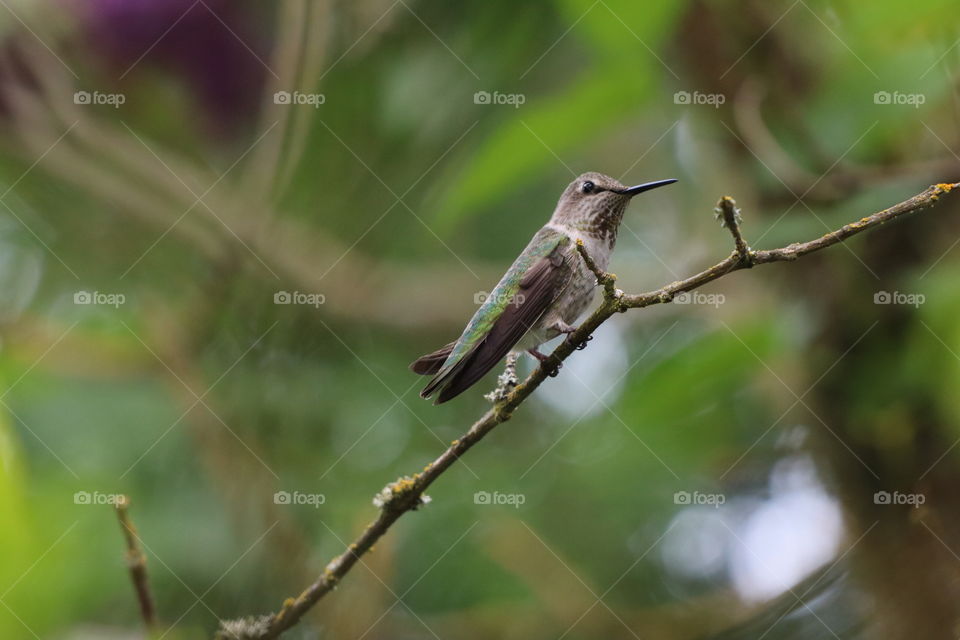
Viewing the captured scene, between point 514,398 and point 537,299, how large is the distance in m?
0.74

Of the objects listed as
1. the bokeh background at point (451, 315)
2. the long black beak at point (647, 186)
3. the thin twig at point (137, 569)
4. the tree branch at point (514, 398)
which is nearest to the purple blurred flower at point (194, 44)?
the bokeh background at point (451, 315)

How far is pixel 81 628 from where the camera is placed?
2811mm

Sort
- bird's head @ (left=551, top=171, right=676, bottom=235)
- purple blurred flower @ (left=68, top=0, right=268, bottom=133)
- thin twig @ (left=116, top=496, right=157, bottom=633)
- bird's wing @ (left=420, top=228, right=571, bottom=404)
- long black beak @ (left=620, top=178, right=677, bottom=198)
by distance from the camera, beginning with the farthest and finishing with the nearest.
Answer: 1. bird's head @ (left=551, top=171, right=676, bottom=235)
2. purple blurred flower @ (left=68, top=0, right=268, bottom=133)
3. bird's wing @ (left=420, top=228, right=571, bottom=404)
4. long black beak @ (left=620, top=178, right=677, bottom=198)
5. thin twig @ (left=116, top=496, right=157, bottom=633)

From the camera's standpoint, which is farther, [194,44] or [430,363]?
[194,44]

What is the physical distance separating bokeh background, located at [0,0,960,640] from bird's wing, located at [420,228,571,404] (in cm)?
44

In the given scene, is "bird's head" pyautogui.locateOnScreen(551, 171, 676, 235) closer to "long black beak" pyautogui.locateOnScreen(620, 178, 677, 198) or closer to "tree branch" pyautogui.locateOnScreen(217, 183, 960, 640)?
"long black beak" pyautogui.locateOnScreen(620, 178, 677, 198)

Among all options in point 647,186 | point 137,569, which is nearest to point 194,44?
point 647,186

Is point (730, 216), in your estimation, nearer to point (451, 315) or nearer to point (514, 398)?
point (514, 398)

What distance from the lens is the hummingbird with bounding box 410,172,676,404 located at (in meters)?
2.36

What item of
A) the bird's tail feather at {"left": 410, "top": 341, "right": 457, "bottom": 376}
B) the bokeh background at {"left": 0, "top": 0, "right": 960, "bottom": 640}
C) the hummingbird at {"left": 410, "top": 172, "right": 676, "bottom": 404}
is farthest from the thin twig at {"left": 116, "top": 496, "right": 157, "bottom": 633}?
the bird's tail feather at {"left": 410, "top": 341, "right": 457, "bottom": 376}

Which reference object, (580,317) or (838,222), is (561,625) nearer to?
(580,317)

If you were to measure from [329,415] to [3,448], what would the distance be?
1.38 m

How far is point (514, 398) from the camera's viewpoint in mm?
2004

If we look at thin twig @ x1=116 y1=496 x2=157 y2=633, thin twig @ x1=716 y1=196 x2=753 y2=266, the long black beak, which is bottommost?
thin twig @ x1=116 y1=496 x2=157 y2=633
